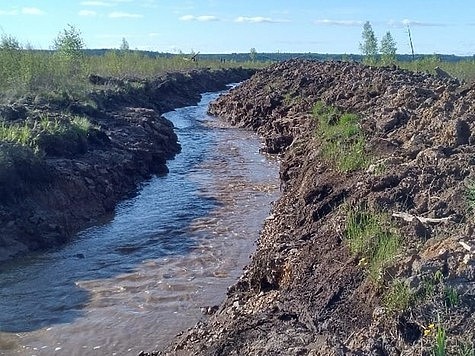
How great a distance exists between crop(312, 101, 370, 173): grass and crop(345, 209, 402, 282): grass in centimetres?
323

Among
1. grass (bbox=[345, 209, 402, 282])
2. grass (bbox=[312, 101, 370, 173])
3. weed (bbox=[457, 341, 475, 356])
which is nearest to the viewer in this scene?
weed (bbox=[457, 341, 475, 356])

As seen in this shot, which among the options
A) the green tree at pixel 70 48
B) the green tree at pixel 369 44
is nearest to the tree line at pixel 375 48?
the green tree at pixel 369 44

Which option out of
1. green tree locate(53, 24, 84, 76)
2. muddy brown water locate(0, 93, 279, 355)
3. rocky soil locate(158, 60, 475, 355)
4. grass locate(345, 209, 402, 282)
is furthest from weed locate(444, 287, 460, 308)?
green tree locate(53, 24, 84, 76)

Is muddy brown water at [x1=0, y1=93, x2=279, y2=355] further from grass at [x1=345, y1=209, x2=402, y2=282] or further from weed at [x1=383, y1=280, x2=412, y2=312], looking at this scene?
weed at [x1=383, y1=280, x2=412, y2=312]

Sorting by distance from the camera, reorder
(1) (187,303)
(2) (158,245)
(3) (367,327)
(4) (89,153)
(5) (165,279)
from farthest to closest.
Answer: (4) (89,153) < (2) (158,245) < (5) (165,279) < (1) (187,303) < (3) (367,327)

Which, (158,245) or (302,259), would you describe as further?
(158,245)

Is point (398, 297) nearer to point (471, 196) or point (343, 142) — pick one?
point (471, 196)

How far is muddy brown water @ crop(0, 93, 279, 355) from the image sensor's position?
768cm

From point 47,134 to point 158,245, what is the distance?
16.3 ft

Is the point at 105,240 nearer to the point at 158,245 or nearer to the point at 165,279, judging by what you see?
the point at 158,245

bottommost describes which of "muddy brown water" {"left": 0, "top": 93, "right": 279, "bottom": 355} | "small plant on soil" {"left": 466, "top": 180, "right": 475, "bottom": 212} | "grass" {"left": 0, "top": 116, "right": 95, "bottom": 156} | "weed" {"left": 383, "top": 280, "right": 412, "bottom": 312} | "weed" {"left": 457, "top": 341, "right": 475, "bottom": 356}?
"muddy brown water" {"left": 0, "top": 93, "right": 279, "bottom": 355}

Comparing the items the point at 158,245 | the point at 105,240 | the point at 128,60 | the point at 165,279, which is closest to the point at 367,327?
the point at 165,279

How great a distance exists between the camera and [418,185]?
8.21 m

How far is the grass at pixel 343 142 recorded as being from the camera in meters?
11.2
